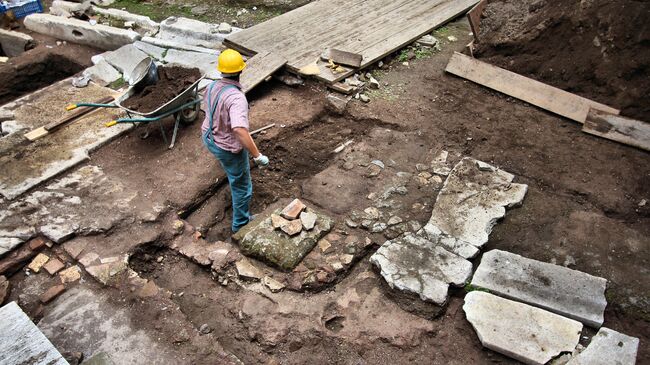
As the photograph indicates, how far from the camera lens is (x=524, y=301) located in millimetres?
4004

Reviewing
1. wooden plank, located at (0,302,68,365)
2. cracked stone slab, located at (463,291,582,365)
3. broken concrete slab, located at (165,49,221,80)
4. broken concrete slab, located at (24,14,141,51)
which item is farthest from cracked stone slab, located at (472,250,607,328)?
broken concrete slab, located at (24,14,141,51)

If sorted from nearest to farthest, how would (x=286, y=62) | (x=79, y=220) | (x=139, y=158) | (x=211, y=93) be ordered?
(x=211, y=93) → (x=79, y=220) → (x=139, y=158) → (x=286, y=62)

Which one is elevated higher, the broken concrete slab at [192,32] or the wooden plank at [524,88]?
the broken concrete slab at [192,32]

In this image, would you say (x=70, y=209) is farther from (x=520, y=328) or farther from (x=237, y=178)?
(x=520, y=328)

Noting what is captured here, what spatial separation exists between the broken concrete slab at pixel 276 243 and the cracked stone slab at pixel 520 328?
156 cm

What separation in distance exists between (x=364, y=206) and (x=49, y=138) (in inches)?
163

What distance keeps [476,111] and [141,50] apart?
5.32 m

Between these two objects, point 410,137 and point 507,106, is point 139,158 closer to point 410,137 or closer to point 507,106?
point 410,137

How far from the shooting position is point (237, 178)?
464cm

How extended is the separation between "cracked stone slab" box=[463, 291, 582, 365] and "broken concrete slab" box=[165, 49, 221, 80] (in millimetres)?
4930

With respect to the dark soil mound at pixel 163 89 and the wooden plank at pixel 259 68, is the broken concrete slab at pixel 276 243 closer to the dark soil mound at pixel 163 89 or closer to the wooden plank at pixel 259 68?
the dark soil mound at pixel 163 89

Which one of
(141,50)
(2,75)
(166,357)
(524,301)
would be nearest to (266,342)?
(166,357)

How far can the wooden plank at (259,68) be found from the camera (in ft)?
21.5

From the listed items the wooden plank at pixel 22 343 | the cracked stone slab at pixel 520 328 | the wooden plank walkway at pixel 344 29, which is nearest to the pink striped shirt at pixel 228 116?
the wooden plank at pixel 22 343
